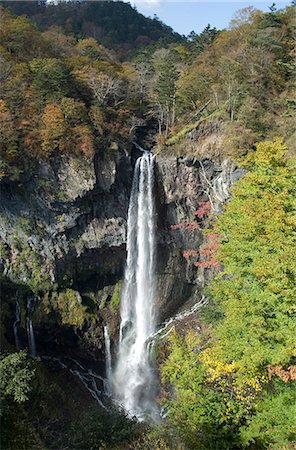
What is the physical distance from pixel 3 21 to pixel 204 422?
2933 centimetres

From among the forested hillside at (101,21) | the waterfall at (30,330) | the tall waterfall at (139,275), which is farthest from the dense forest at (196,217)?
the forested hillside at (101,21)

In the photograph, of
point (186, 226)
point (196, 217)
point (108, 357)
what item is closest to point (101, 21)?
point (196, 217)

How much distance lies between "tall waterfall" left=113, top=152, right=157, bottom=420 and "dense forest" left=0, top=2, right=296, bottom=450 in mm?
1314

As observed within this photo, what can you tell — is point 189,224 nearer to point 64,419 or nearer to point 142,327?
point 142,327

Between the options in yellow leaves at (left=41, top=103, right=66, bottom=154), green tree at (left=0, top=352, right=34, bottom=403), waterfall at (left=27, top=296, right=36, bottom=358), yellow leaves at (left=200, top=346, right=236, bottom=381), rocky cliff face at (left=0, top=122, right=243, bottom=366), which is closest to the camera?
green tree at (left=0, top=352, right=34, bottom=403)

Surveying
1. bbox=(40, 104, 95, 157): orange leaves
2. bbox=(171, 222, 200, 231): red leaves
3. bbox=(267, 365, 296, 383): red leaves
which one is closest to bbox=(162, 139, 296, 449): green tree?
bbox=(267, 365, 296, 383): red leaves

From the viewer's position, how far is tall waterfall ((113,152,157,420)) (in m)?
23.0

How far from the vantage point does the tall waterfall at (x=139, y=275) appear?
23.0 meters

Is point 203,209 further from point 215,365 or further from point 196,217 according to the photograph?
point 215,365

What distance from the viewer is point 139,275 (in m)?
24.4

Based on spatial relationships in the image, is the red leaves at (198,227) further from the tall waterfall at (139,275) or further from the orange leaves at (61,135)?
the orange leaves at (61,135)

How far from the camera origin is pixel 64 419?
1805 cm

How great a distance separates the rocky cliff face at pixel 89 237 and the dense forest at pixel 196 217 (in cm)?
20

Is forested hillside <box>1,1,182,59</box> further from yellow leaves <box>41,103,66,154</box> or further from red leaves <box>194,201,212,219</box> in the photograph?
red leaves <box>194,201,212,219</box>
